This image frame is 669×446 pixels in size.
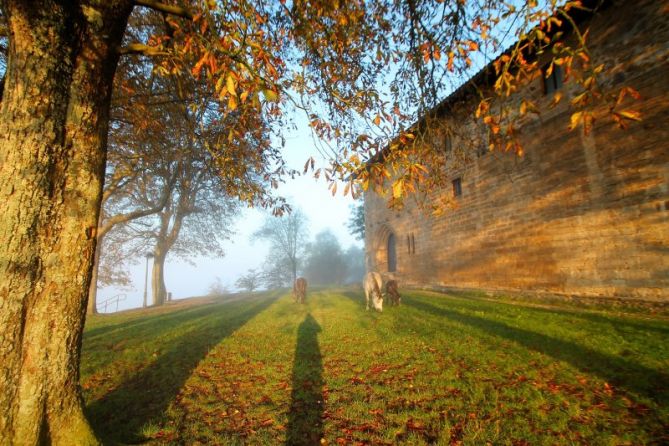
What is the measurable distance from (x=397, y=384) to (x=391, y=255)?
18.6 meters

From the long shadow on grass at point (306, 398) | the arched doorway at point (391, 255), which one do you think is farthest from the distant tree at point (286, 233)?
the long shadow on grass at point (306, 398)

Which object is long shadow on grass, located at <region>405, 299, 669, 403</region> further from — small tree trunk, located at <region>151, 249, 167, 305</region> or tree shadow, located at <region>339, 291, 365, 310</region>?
small tree trunk, located at <region>151, 249, 167, 305</region>

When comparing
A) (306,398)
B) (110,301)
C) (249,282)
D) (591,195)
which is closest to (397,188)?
(306,398)

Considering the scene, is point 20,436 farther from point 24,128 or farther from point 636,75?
point 636,75

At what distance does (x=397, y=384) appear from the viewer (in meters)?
4.50

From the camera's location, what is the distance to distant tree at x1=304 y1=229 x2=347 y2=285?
5097 cm

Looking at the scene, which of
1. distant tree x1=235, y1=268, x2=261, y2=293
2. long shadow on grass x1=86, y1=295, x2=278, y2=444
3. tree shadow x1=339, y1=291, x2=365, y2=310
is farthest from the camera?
distant tree x1=235, y1=268, x2=261, y2=293

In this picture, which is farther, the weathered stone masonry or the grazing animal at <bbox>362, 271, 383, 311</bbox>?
the grazing animal at <bbox>362, 271, 383, 311</bbox>

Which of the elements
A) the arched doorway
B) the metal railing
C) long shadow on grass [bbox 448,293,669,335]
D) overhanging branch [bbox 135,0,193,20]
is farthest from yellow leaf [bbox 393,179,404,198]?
the metal railing

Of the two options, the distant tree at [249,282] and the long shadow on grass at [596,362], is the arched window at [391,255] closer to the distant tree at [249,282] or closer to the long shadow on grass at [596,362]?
the long shadow on grass at [596,362]

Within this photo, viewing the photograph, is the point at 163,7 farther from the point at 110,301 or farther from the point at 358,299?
the point at 110,301

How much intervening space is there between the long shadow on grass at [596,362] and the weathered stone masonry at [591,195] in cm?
453

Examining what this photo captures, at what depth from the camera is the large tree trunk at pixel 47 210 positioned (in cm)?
246

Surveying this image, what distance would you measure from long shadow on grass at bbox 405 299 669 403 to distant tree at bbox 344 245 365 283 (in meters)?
43.4
